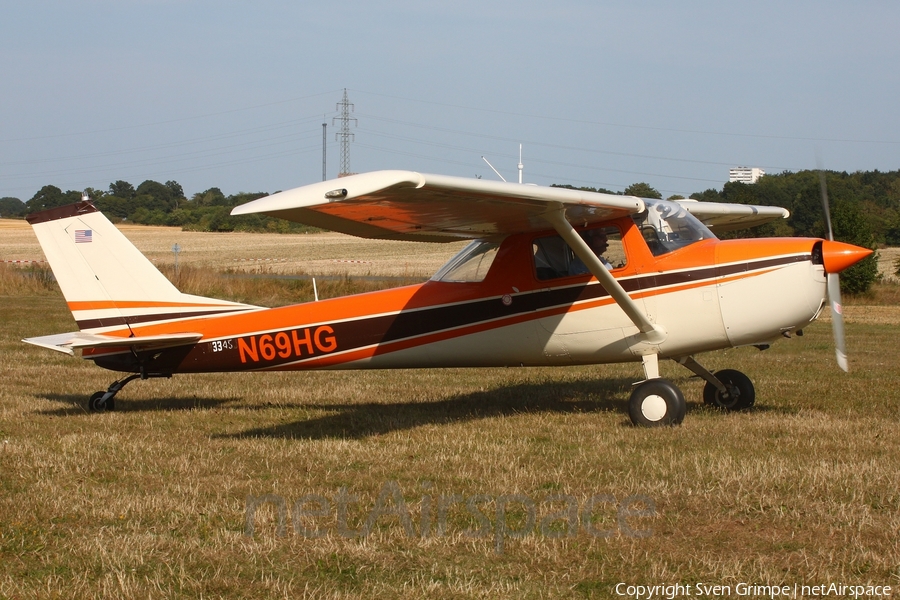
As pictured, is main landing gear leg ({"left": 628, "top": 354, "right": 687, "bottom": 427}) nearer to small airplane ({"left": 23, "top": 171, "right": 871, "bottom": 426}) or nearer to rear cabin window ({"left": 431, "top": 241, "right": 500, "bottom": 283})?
small airplane ({"left": 23, "top": 171, "right": 871, "bottom": 426})

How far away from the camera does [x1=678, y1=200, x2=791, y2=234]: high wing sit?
1088 cm

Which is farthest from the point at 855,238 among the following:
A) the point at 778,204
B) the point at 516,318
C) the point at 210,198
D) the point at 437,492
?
the point at 210,198

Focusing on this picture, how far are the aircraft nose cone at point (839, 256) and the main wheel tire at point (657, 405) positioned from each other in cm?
175

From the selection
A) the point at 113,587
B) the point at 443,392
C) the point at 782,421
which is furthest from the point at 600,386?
the point at 113,587

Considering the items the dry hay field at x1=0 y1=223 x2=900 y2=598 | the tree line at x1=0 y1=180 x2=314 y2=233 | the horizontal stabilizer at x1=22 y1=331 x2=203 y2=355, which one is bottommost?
the dry hay field at x1=0 y1=223 x2=900 y2=598

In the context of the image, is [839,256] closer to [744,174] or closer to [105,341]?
[105,341]

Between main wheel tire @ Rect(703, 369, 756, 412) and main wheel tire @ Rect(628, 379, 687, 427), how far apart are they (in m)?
1.49

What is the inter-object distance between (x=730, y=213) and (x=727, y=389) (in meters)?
2.62

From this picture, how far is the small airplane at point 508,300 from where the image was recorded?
8.07 metres

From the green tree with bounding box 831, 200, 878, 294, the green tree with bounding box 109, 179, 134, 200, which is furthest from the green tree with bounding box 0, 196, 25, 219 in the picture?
the green tree with bounding box 831, 200, 878, 294

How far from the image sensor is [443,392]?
11492 millimetres

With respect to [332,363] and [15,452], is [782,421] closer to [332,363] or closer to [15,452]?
[332,363]

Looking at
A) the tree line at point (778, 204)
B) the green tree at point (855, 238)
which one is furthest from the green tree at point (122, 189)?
the green tree at point (855, 238)

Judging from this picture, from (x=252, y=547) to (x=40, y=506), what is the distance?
6.12 feet
